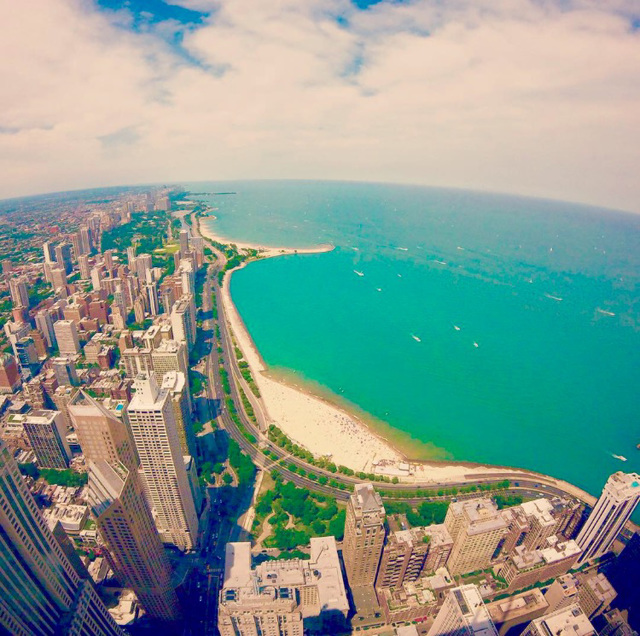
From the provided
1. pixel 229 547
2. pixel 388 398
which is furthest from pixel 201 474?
pixel 388 398

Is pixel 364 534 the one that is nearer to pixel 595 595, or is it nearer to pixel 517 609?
pixel 517 609

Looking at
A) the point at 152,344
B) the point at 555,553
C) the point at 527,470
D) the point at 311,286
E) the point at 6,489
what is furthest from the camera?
the point at 311,286

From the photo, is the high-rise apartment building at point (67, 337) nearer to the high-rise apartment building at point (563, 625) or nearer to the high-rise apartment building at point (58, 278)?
the high-rise apartment building at point (58, 278)

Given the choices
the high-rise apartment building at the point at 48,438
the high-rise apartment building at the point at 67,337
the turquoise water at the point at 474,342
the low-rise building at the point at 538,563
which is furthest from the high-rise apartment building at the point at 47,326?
the low-rise building at the point at 538,563

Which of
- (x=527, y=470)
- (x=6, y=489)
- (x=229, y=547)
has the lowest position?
(x=527, y=470)

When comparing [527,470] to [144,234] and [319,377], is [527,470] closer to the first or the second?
[319,377]

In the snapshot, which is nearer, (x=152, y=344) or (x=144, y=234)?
(x=152, y=344)

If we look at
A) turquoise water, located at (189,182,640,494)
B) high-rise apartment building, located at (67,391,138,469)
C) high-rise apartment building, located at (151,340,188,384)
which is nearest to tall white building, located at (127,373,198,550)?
high-rise apartment building, located at (67,391,138,469)

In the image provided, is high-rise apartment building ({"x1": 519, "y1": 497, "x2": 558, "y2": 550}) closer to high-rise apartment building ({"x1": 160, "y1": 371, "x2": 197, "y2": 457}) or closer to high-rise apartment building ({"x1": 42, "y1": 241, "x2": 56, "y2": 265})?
high-rise apartment building ({"x1": 160, "y1": 371, "x2": 197, "y2": 457})
